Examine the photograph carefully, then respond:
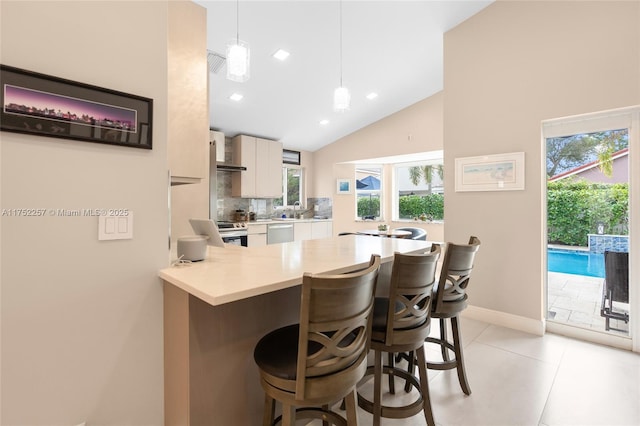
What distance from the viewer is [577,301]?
9.75 ft

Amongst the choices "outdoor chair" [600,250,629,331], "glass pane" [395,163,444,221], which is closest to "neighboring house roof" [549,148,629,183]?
"outdoor chair" [600,250,629,331]

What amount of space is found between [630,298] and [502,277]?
38.7 inches

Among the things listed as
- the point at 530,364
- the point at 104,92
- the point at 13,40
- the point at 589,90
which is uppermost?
the point at 589,90

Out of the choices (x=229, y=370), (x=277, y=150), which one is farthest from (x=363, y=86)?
(x=229, y=370)

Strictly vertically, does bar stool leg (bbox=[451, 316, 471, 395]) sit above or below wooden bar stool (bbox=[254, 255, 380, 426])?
below

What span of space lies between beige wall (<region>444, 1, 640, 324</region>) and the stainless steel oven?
312cm

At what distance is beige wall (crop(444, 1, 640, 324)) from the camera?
2566mm

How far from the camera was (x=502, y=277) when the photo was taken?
3.14 m

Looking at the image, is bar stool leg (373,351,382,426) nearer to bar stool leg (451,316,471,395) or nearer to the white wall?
bar stool leg (451,316,471,395)

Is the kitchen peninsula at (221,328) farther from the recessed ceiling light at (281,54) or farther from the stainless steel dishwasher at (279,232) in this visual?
the stainless steel dishwasher at (279,232)

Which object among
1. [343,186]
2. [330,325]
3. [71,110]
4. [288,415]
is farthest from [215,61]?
[343,186]

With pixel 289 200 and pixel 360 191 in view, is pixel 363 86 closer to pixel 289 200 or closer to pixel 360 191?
pixel 360 191

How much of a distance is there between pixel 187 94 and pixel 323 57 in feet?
7.30

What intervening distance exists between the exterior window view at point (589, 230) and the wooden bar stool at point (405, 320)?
2294mm
